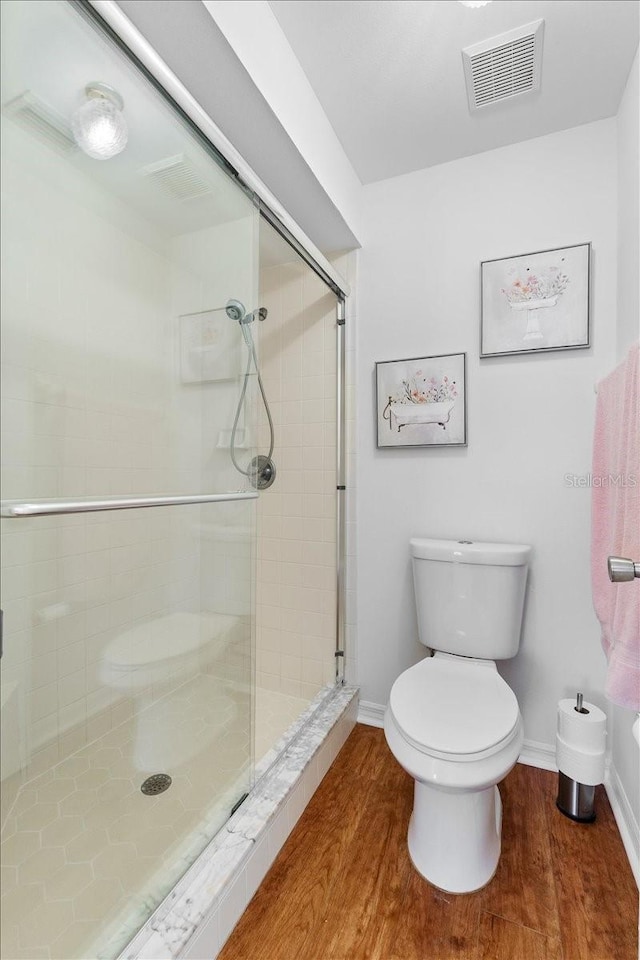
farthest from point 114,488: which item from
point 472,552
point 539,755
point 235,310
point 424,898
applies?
point 539,755

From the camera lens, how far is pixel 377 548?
1.92 meters

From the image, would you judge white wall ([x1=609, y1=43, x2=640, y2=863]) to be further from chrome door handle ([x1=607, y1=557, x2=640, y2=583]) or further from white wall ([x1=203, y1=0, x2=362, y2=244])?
white wall ([x1=203, y1=0, x2=362, y2=244])

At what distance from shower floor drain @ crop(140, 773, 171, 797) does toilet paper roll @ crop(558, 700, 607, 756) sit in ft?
3.92

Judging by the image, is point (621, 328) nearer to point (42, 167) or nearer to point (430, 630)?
point (430, 630)

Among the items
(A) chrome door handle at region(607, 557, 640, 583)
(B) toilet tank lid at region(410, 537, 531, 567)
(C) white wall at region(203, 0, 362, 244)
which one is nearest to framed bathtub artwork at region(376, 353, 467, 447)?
(B) toilet tank lid at region(410, 537, 531, 567)

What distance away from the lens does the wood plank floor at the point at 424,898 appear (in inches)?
40.1

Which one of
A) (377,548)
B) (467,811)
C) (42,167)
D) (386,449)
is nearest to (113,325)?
(42,167)

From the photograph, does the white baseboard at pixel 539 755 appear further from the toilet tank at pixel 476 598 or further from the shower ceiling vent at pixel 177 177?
the shower ceiling vent at pixel 177 177

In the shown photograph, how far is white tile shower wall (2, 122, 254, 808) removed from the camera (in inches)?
30.8

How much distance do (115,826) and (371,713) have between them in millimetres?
1209

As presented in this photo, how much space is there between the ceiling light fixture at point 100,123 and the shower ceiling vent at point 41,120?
0.10ft

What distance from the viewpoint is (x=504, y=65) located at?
4.47ft

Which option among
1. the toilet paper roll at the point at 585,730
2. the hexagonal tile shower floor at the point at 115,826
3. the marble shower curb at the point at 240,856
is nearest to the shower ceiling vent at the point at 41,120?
the hexagonal tile shower floor at the point at 115,826

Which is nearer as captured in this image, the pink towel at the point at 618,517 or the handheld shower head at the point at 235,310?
the pink towel at the point at 618,517
